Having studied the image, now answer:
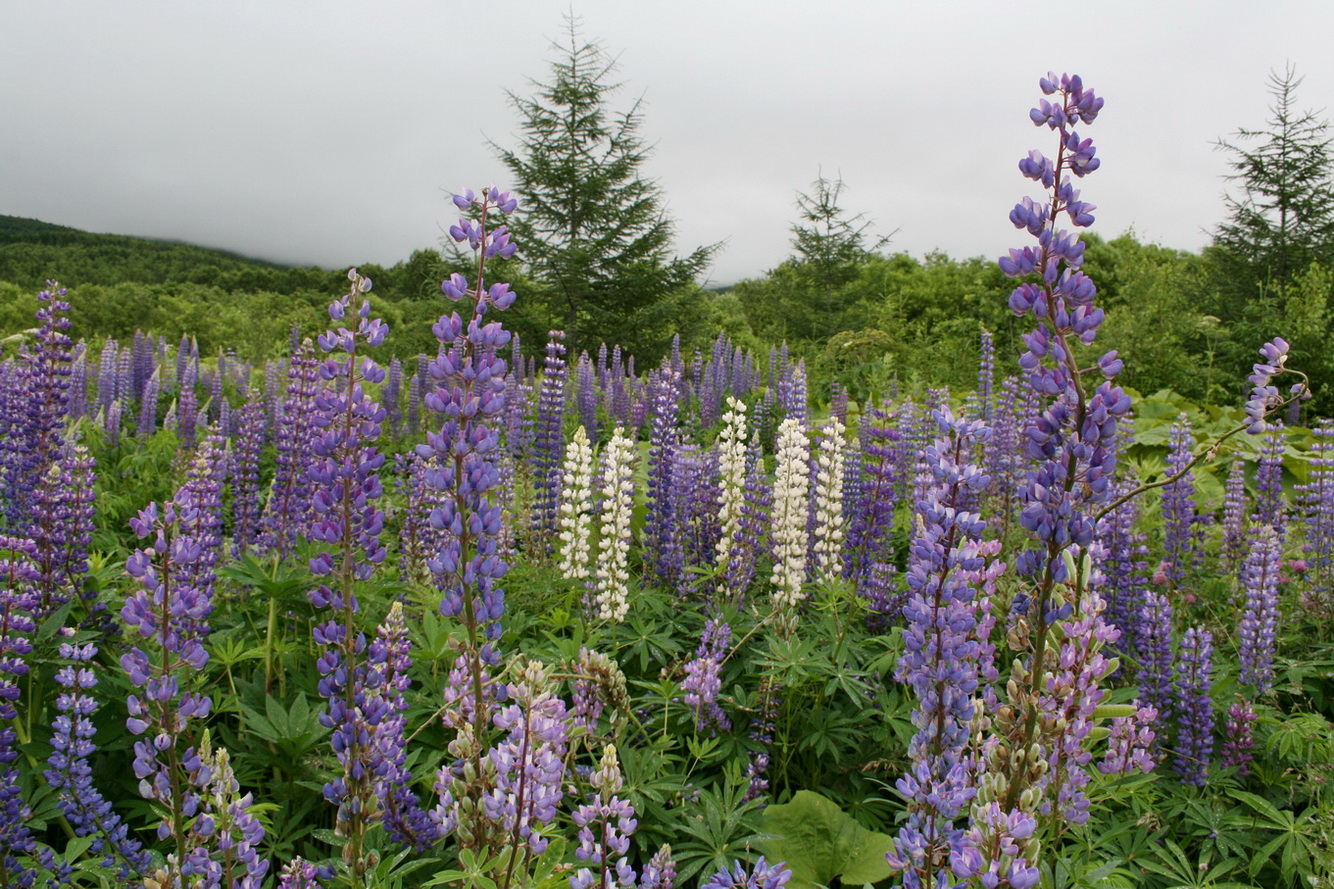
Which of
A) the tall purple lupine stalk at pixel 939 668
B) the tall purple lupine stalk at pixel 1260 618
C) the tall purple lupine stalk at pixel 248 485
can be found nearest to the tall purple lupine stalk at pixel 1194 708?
Result: the tall purple lupine stalk at pixel 1260 618

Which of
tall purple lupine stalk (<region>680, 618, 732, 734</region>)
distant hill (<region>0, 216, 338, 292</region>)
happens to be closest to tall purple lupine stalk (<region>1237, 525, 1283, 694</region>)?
tall purple lupine stalk (<region>680, 618, 732, 734</region>)

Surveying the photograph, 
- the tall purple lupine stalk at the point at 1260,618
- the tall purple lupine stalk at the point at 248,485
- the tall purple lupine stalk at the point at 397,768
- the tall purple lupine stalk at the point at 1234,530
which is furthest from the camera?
the tall purple lupine stalk at the point at 1234,530

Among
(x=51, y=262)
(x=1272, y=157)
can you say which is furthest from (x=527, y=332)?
(x=51, y=262)

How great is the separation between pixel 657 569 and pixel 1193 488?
3.00 meters

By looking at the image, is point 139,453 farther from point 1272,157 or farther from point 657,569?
point 1272,157

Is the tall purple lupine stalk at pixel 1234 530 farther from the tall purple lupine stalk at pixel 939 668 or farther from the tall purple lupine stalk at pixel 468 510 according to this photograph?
the tall purple lupine stalk at pixel 468 510

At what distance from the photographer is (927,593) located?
1.59 metres

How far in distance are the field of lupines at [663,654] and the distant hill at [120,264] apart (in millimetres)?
44779

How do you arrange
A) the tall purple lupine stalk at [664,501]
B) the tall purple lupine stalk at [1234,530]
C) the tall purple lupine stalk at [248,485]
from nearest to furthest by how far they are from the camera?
1. the tall purple lupine stalk at [664,501]
2. the tall purple lupine stalk at [248,485]
3. the tall purple lupine stalk at [1234,530]

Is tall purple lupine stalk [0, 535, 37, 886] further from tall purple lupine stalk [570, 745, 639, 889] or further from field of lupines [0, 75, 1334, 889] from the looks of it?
tall purple lupine stalk [570, 745, 639, 889]

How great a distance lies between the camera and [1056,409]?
4.20 ft

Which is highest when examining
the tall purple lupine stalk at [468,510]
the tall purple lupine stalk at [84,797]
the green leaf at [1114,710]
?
the tall purple lupine stalk at [468,510]

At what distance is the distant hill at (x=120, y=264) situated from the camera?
146 ft

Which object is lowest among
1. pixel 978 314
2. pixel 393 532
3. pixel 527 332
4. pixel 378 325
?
pixel 393 532
